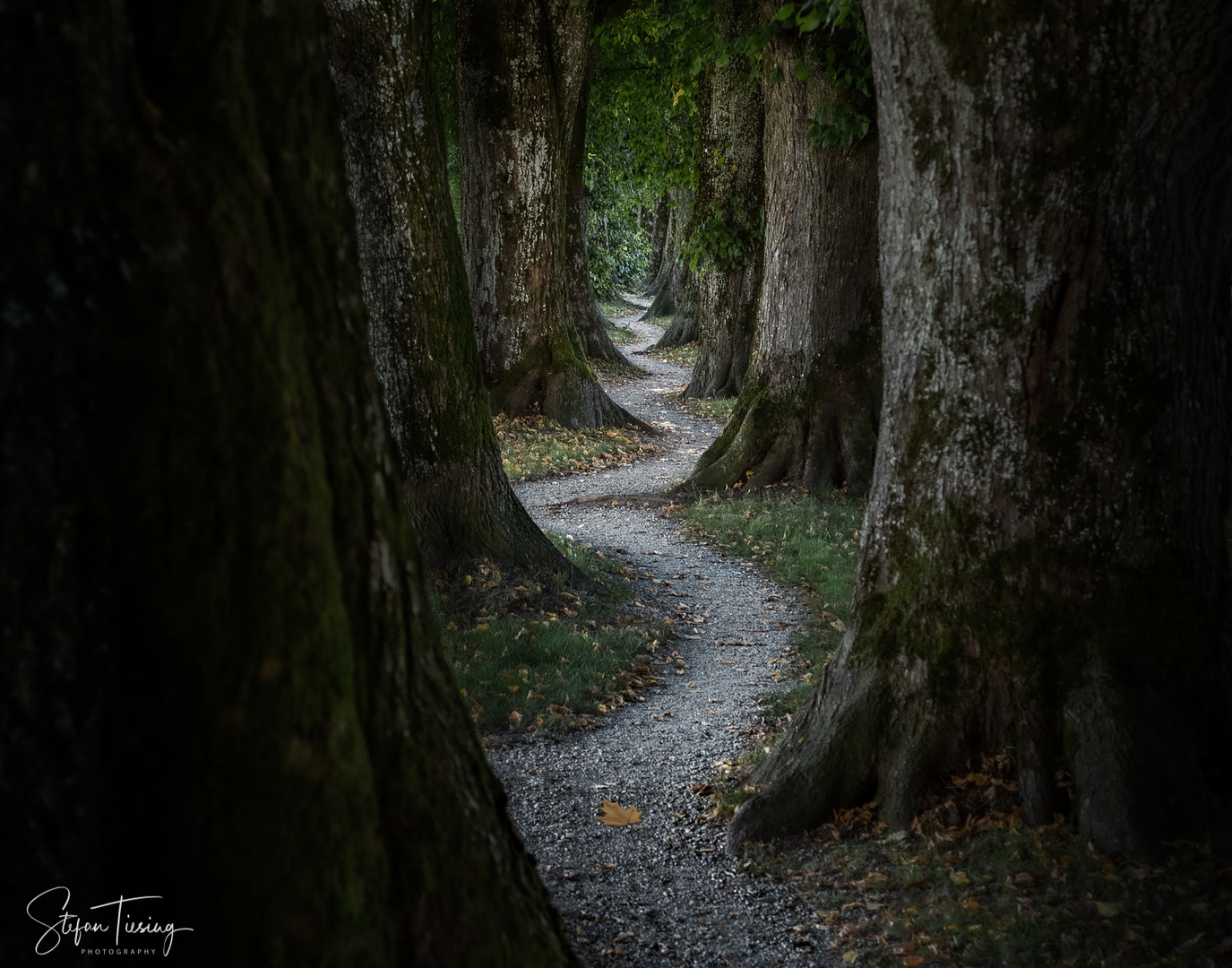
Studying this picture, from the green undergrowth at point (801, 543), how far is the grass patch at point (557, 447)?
2703 mm

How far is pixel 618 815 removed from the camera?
4.70 m

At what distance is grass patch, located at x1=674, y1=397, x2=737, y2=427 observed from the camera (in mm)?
16719

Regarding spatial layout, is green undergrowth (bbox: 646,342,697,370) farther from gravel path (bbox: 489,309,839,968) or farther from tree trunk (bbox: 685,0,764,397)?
gravel path (bbox: 489,309,839,968)

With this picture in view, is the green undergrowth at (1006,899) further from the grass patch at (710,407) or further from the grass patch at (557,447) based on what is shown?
the grass patch at (710,407)

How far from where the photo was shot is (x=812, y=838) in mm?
4195

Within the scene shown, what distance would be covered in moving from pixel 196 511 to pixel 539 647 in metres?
5.05

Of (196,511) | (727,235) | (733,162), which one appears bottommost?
(196,511)

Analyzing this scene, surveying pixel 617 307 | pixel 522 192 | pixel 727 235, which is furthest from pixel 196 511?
pixel 617 307

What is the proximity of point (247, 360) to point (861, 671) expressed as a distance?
3349mm

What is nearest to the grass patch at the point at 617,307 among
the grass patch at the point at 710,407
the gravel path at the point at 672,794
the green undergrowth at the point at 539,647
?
the grass patch at the point at 710,407

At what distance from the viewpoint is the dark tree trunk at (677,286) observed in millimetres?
25312

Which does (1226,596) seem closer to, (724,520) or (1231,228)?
(1231,228)

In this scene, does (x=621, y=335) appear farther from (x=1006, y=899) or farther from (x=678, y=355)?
(x=1006, y=899)

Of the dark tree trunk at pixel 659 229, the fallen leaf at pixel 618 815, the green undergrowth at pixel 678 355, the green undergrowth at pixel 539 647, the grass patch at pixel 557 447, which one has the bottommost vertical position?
the fallen leaf at pixel 618 815
